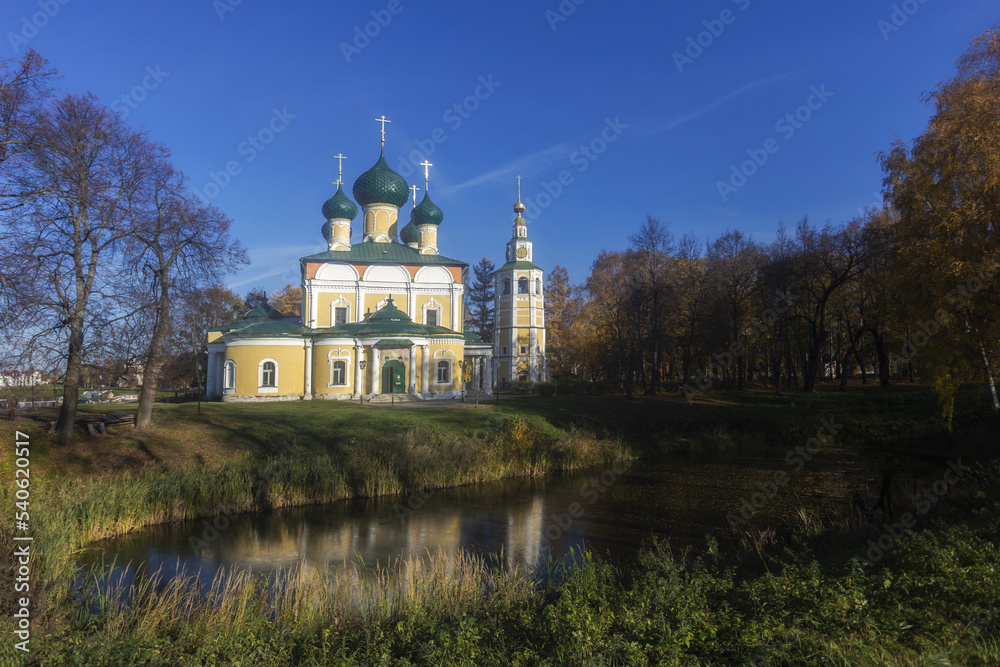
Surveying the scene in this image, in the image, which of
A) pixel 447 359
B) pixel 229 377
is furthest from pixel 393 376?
pixel 229 377

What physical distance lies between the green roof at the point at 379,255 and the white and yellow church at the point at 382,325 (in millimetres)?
68

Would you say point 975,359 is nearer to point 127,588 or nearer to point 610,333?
point 127,588

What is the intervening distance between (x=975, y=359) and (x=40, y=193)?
879 inches

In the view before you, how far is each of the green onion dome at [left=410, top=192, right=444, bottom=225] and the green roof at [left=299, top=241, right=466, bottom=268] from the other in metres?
2.87

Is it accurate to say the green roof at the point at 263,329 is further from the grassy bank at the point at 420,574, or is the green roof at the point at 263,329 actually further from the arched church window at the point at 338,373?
the grassy bank at the point at 420,574

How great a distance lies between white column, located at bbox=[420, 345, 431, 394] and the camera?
3196 centimetres

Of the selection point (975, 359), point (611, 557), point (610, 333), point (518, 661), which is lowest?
point (611, 557)

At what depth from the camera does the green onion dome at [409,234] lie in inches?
1750

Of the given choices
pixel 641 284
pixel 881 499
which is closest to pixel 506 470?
pixel 881 499

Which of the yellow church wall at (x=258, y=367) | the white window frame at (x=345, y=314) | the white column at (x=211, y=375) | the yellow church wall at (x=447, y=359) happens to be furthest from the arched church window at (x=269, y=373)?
the yellow church wall at (x=447, y=359)

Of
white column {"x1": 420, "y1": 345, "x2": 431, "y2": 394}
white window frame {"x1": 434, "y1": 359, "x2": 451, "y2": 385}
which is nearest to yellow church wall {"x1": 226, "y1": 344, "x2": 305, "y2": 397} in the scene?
white column {"x1": 420, "y1": 345, "x2": 431, "y2": 394}

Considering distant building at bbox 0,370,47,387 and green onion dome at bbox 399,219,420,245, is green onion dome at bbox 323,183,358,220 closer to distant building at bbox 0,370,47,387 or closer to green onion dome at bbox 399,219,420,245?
green onion dome at bbox 399,219,420,245

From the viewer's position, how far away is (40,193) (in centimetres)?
1129

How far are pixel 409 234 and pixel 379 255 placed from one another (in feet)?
21.1
